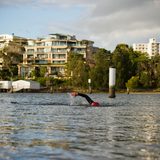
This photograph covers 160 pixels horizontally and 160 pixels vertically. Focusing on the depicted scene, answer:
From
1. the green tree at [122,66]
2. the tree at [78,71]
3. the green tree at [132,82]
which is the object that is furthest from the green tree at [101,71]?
the green tree at [132,82]

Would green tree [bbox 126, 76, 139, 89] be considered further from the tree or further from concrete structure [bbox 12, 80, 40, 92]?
concrete structure [bbox 12, 80, 40, 92]

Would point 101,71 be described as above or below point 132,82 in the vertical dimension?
above

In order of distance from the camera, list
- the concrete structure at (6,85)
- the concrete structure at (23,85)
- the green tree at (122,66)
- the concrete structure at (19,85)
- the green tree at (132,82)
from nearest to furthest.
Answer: the green tree at (132,82) → the green tree at (122,66) → the concrete structure at (23,85) → the concrete structure at (19,85) → the concrete structure at (6,85)

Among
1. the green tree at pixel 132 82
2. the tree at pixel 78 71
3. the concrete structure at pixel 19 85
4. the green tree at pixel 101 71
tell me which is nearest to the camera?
the green tree at pixel 101 71

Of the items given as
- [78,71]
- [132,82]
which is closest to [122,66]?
[132,82]

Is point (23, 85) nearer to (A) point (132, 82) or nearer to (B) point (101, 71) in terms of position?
(B) point (101, 71)

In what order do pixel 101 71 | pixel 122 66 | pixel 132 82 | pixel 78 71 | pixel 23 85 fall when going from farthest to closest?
pixel 23 85, pixel 78 71, pixel 122 66, pixel 132 82, pixel 101 71

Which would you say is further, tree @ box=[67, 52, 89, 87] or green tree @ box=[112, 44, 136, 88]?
tree @ box=[67, 52, 89, 87]

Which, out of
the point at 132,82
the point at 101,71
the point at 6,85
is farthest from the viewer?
the point at 6,85

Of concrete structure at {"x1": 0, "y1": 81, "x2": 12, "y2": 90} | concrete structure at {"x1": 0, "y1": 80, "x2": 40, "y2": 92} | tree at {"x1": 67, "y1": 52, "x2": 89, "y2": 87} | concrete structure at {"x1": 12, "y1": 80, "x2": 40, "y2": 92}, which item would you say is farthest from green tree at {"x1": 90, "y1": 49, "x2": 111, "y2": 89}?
concrete structure at {"x1": 0, "y1": 81, "x2": 12, "y2": 90}

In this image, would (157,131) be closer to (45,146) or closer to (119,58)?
(45,146)

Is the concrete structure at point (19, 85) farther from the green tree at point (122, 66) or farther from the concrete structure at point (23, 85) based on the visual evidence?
the green tree at point (122, 66)

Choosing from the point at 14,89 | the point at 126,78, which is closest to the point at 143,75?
the point at 126,78

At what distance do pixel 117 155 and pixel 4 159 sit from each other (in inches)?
181
